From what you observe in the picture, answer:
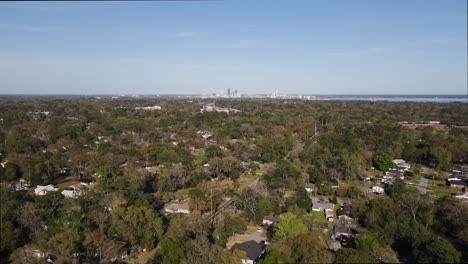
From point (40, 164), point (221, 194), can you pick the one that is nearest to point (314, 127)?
point (221, 194)

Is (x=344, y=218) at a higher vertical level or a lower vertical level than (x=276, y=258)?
lower

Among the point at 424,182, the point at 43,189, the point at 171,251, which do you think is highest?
the point at 171,251

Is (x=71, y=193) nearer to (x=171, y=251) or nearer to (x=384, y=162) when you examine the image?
(x=171, y=251)

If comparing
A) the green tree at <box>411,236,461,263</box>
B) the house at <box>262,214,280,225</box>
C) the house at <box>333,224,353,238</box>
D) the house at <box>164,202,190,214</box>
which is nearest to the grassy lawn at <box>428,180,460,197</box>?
the house at <box>333,224,353,238</box>

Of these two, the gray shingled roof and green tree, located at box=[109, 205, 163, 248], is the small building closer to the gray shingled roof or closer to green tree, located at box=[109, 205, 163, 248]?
the gray shingled roof

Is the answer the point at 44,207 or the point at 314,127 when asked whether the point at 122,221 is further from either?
the point at 314,127

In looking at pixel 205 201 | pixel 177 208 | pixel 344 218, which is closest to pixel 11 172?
pixel 177 208

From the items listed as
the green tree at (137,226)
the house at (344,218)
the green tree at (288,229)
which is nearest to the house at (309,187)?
the house at (344,218)
